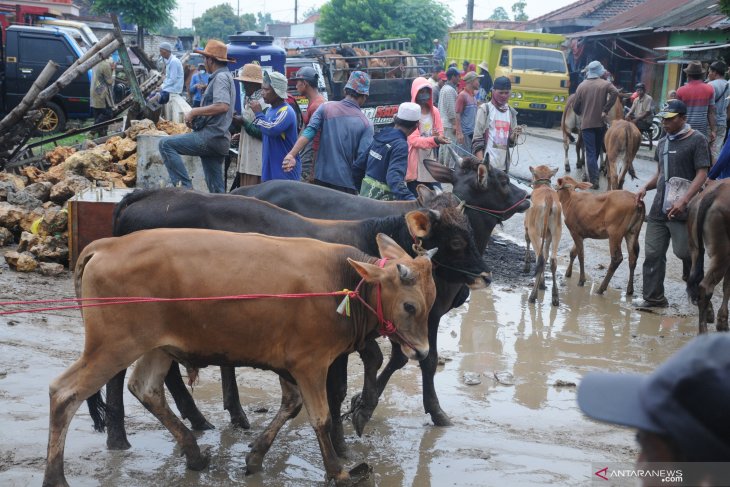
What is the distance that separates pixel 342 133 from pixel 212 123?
147 centimetres

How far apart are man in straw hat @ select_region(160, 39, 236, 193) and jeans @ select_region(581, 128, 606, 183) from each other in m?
8.72

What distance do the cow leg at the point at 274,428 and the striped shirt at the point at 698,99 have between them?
9.78 metres

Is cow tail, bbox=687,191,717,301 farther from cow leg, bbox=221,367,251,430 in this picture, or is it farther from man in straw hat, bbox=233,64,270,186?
cow leg, bbox=221,367,251,430

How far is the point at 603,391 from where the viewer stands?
1634mm

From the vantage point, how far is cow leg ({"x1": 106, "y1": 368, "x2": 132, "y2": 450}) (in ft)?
17.6

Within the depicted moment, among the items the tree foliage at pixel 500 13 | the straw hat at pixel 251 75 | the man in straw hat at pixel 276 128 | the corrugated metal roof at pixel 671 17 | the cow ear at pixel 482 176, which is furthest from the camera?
the tree foliage at pixel 500 13

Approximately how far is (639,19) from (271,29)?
61.1 m

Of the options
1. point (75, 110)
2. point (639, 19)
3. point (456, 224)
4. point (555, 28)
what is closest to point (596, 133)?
point (456, 224)

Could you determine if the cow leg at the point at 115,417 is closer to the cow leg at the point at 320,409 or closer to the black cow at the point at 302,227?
the black cow at the point at 302,227

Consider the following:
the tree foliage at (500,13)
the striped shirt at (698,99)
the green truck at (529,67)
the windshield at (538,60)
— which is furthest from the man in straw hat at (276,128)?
the tree foliage at (500,13)

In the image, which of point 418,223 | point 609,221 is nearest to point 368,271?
point 418,223

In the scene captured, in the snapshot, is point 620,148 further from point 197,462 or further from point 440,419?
point 197,462

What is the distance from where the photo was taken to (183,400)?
18.6ft

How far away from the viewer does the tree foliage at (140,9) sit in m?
38.3
